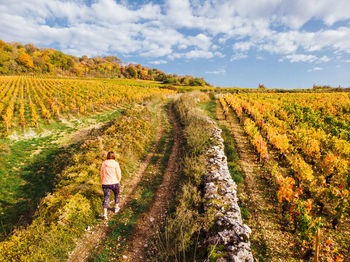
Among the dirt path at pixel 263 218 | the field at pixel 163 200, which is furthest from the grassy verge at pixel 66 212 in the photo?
the dirt path at pixel 263 218

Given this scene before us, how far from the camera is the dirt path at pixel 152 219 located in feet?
15.6

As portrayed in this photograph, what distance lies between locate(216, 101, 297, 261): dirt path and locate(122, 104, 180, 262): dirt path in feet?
10.4

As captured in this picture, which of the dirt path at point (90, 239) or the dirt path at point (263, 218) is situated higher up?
the dirt path at point (263, 218)

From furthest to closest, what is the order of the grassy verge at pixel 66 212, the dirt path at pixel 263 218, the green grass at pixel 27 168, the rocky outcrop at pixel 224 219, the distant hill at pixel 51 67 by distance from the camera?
the distant hill at pixel 51 67
the green grass at pixel 27 168
the dirt path at pixel 263 218
the grassy verge at pixel 66 212
the rocky outcrop at pixel 224 219

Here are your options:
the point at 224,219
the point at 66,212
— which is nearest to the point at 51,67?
the point at 66,212

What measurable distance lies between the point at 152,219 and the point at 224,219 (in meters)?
2.62

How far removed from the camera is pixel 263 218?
5.90m

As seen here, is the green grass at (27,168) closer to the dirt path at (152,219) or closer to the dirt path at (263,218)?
the dirt path at (152,219)

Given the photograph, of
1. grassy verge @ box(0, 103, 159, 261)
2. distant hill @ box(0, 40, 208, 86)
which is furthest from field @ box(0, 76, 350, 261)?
distant hill @ box(0, 40, 208, 86)

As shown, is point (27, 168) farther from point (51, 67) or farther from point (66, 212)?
point (51, 67)

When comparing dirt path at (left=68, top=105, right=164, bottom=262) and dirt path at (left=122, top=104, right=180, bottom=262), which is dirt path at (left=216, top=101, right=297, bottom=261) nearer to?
dirt path at (left=122, top=104, right=180, bottom=262)

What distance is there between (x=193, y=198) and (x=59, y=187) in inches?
216

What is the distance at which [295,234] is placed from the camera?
5227mm

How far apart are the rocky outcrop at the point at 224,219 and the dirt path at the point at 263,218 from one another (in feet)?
2.60
